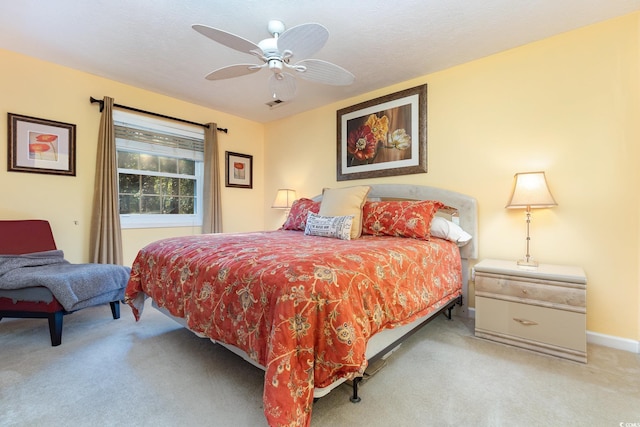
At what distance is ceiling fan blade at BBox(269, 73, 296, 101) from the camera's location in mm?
2278

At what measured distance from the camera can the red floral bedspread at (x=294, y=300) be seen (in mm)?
1145

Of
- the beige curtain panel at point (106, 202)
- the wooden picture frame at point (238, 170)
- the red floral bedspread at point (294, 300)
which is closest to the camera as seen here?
the red floral bedspread at point (294, 300)

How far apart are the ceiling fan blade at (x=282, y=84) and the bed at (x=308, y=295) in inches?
46.3

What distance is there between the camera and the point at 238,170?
4508 millimetres

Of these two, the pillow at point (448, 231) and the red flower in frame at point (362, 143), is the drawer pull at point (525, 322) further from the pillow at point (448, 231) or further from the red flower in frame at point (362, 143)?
the red flower in frame at point (362, 143)

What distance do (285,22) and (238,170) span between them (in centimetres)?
263

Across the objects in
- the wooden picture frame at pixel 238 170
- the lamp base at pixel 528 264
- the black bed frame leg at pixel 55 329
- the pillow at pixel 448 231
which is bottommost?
the black bed frame leg at pixel 55 329

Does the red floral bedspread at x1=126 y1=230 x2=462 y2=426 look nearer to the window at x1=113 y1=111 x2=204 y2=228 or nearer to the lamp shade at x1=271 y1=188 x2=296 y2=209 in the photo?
the window at x1=113 y1=111 x2=204 y2=228

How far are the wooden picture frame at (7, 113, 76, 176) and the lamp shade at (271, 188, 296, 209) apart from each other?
7.57 ft

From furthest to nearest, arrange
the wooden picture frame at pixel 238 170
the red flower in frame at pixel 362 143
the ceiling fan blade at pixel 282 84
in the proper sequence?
the wooden picture frame at pixel 238 170 < the red flower in frame at pixel 362 143 < the ceiling fan blade at pixel 282 84

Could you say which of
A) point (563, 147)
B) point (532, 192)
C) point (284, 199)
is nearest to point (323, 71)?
point (532, 192)

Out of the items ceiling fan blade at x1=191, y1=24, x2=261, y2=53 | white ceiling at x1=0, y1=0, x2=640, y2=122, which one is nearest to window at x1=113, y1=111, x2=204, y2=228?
white ceiling at x1=0, y1=0, x2=640, y2=122

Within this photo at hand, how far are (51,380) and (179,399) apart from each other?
0.84m

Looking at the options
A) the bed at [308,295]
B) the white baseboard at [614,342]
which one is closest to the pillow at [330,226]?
the bed at [308,295]
